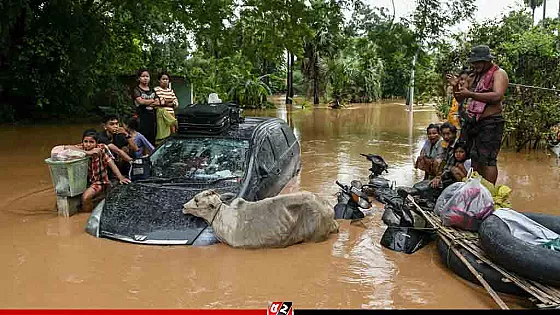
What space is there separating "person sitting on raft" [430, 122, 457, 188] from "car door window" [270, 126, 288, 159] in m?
2.19

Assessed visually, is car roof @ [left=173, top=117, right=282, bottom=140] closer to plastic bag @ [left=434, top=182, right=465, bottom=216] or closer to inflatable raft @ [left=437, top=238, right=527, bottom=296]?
plastic bag @ [left=434, top=182, right=465, bottom=216]

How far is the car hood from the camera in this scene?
5.05 meters

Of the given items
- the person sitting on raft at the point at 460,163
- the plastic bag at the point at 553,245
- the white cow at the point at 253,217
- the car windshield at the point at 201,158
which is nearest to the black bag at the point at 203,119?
the car windshield at the point at 201,158

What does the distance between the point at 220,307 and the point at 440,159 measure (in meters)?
4.49

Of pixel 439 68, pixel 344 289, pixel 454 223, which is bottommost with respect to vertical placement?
pixel 344 289

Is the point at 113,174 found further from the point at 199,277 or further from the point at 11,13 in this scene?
the point at 11,13

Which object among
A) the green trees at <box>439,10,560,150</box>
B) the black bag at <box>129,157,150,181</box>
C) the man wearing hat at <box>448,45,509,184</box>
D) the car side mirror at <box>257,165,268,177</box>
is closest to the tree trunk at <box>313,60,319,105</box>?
the green trees at <box>439,10,560,150</box>

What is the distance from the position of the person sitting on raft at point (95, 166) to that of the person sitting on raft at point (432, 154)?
4.43 meters

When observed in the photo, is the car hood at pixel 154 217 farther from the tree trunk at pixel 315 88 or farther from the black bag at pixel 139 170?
the tree trunk at pixel 315 88

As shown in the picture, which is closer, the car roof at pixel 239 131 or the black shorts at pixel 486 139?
the black shorts at pixel 486 139

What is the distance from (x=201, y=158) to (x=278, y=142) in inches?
65.3

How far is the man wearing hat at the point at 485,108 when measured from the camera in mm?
5785

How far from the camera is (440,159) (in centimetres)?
727

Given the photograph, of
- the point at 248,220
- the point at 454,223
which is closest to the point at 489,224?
the point at 454,223
